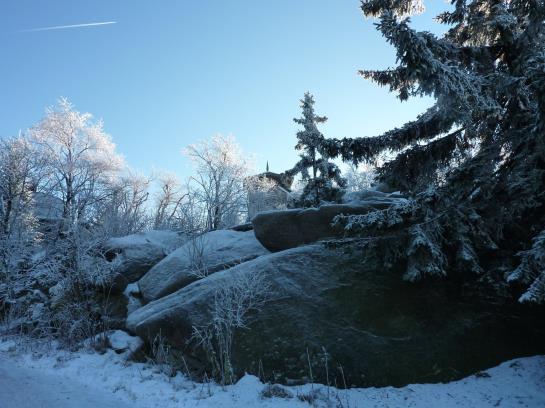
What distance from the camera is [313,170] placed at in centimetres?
1975

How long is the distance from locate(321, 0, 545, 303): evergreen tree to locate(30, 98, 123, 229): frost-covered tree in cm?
2039

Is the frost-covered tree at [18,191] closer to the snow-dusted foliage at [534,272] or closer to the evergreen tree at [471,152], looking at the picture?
the evergreen tree at [471,152]

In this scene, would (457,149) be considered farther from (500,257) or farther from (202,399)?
(202,399)

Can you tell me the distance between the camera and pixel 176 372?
7043mm

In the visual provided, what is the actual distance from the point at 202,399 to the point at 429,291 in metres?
4.42

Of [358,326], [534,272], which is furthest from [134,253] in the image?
[534,272]

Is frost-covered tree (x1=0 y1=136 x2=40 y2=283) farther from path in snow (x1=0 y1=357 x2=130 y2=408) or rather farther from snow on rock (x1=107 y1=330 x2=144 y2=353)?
path in snow (x1=0 y1=357 x2=130 y2=408)

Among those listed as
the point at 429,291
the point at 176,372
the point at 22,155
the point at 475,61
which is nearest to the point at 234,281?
the point at 176,372

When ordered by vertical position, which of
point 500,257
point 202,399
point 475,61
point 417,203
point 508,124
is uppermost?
point 475,61

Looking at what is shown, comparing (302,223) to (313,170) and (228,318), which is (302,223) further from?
(313,170)

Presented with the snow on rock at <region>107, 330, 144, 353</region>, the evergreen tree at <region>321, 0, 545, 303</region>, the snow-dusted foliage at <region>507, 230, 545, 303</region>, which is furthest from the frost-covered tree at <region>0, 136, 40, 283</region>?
the snow-dusted foliage at <region>507, 230, 545, 303</region>

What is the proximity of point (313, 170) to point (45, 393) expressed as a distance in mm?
16053

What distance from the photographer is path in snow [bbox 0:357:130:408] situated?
16.9 ft

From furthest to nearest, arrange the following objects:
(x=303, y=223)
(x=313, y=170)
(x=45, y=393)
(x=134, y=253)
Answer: (x=313, y=170) < (x=134, y=253) < (x=303, y=223) < (x=45, y=393)
